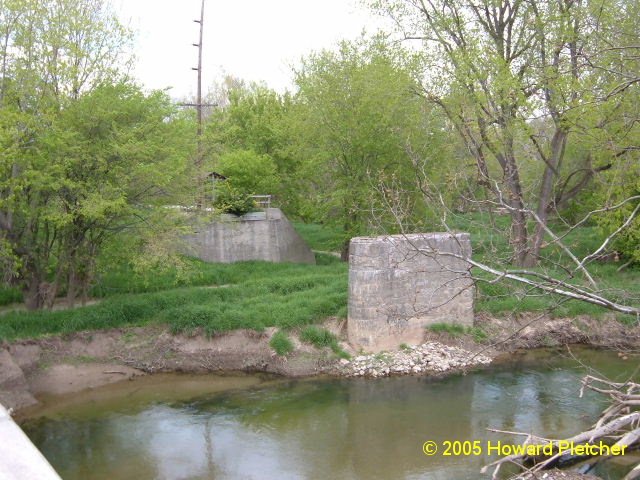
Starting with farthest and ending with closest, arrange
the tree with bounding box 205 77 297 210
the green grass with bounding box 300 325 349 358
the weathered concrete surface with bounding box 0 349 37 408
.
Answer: the tree with bounding box 205 77 297 210 → the green grass with bounding box 300 325 349 358 → the weathered concrete surface with bounding box 0 349 37 408

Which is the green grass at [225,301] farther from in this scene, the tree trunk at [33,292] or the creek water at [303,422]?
the creek water at [303,422]

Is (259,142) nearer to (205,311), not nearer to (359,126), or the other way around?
(359,126)

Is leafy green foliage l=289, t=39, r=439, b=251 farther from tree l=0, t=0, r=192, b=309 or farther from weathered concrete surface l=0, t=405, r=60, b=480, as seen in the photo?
weathered concrete surface l=0, t=405, r=60, b=480

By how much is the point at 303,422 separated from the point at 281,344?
10.7 ft

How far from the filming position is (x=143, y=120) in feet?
51.1

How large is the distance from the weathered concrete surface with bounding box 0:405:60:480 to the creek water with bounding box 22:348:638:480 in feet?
19.8

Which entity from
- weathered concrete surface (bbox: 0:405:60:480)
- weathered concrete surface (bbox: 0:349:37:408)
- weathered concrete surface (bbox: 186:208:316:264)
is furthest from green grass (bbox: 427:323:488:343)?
weathered concrete surface (bbox: 0:405:60:480)

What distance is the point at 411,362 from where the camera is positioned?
49.6 feet

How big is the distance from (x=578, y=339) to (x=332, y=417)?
8.15 meters

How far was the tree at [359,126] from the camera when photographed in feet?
67.7

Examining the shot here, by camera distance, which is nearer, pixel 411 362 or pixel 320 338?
pixel 411 362

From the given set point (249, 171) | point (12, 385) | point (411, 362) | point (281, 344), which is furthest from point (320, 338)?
point (249, 171)

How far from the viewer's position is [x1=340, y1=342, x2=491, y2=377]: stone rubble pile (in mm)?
14844

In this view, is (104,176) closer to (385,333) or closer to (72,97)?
(72,97)
